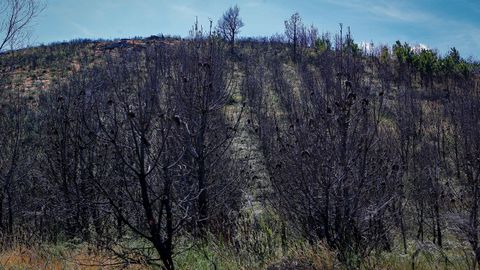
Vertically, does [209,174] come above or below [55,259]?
above

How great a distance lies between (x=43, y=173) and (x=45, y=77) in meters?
36.8

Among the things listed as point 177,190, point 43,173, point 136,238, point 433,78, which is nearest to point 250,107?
point 43,173

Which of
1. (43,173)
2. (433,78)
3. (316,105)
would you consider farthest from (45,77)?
(316,105)

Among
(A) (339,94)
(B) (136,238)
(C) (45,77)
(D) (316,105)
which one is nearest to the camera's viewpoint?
(A) (339,94)

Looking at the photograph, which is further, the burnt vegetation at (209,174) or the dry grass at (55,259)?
the dry grass at (55,259)

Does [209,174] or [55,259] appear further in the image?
[209,174]

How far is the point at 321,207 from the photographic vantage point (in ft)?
22.5

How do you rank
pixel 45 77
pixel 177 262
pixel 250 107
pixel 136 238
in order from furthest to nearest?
pixel 45 77 < pixel 250 107 < pixel 136 238 < pixel 177 262

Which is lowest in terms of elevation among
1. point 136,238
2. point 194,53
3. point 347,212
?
point 136,238

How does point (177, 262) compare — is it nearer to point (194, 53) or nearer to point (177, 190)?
point (177, 190)

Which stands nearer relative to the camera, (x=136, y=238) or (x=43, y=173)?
(x=136, y=238)

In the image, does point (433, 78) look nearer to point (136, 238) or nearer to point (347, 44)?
point (347, 44)

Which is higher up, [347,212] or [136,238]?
[347,212]

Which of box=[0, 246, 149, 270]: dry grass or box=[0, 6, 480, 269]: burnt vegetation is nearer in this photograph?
box=[0, 6, 480, 269]: burnt vegetation
